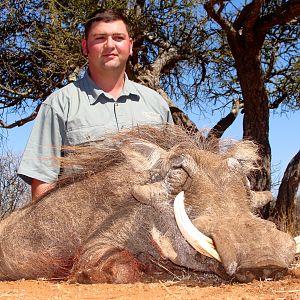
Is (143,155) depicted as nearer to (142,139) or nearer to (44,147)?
(142,139)

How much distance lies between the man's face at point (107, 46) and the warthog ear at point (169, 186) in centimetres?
146

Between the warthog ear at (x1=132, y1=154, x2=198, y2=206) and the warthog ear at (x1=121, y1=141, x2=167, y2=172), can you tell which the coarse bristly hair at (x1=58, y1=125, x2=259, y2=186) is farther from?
the warthog ear at (x1=132, y1=154, x2=198, y2=206)

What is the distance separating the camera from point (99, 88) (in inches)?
186

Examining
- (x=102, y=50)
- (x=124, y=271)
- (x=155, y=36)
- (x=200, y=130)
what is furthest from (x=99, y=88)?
(x=155, y=36)

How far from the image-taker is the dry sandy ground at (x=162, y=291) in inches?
110

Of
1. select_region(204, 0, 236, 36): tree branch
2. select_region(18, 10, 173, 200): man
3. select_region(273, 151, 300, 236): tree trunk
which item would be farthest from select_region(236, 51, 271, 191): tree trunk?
select_region(18, 10, 173, 200): man

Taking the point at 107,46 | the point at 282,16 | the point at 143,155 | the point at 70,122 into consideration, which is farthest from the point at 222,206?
the point at 282,16

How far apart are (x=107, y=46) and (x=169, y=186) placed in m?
1.62

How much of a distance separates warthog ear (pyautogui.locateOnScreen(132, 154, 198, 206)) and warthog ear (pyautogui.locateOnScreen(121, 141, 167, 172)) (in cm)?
21

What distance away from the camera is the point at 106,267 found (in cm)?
346

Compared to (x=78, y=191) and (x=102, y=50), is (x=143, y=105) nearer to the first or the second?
(x=102, y=50)

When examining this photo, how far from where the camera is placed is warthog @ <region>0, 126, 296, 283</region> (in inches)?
118

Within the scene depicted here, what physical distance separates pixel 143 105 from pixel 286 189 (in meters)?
4.45

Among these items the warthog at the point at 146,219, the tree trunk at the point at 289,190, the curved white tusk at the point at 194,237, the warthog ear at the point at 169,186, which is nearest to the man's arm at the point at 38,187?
the warthog at the point at 146,219
